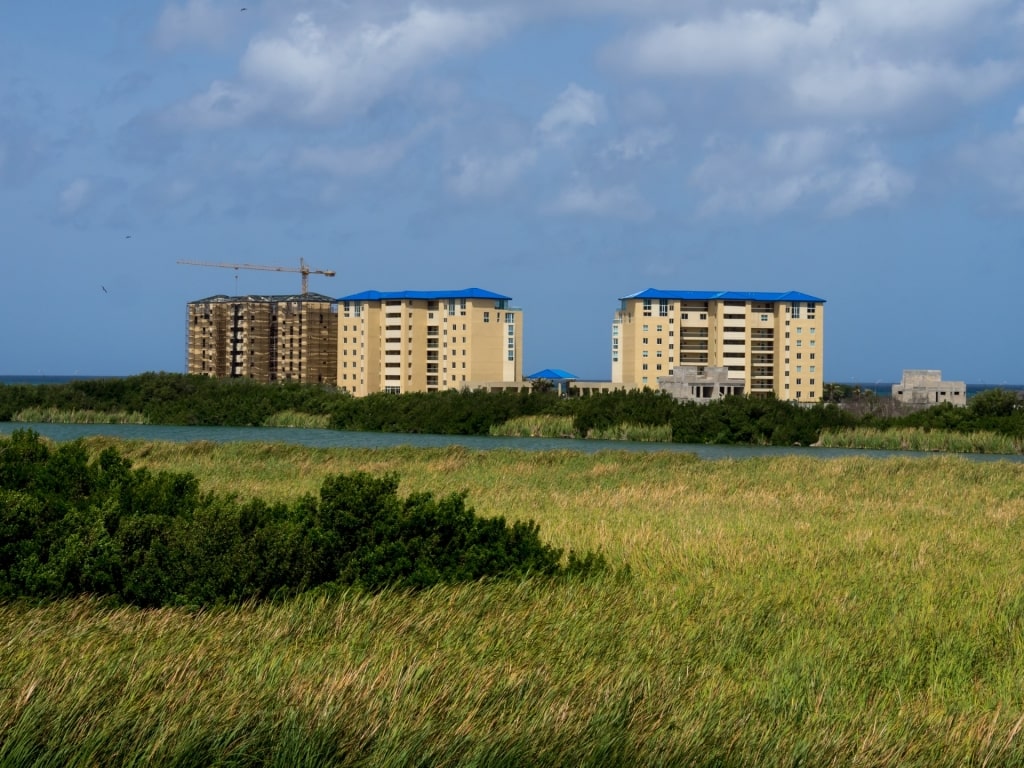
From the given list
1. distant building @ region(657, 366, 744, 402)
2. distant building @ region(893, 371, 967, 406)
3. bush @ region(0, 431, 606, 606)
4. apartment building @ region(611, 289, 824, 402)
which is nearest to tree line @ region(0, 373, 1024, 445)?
distant building @ region(893, 371, 967, 406)

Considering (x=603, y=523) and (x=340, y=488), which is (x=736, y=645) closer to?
(x=340, y=488)

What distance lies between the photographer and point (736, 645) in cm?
811

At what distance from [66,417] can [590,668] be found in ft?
214

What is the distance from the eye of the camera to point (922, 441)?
49750 mm

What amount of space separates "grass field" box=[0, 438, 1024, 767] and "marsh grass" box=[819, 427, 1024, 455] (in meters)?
36.5

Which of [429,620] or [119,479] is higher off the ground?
[119,479]

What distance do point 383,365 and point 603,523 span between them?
81.2 meters

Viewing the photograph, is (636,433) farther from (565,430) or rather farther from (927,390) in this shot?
(927,390)

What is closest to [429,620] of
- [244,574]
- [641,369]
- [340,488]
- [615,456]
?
[244,574]

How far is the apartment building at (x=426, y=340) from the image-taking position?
300 feet

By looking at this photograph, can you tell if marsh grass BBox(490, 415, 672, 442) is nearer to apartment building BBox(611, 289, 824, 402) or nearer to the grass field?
apartment building BBox(611, 289, 824, 402)

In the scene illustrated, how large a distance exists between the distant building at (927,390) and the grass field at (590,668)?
2367 inches

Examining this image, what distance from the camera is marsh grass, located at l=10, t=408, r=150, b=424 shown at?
6631 cm

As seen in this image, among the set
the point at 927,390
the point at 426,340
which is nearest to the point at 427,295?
the point at 426,340
